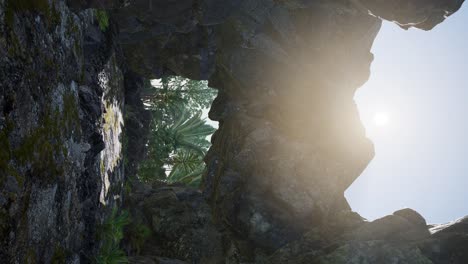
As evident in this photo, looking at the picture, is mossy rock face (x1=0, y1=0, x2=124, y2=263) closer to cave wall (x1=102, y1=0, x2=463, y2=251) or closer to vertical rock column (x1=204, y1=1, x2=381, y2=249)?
cave wall (x1=102, y1=0, x2=463, y2=251)

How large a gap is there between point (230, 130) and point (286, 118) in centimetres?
177

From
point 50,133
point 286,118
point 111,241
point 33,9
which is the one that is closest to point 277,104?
point 286,118

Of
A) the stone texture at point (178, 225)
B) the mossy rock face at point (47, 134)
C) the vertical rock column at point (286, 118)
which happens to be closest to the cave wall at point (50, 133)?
the mossy rock face at point (47, 134)

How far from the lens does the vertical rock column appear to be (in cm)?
1019

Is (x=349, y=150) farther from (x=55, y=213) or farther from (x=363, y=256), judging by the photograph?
(x=55, y=213)

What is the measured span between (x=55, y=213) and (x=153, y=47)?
7.17m

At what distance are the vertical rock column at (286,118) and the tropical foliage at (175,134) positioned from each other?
4.12 metres

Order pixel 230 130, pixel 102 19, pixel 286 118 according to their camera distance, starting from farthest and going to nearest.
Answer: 1. pixel 230 130
2. pixel 286 118
3. pixel 102 19

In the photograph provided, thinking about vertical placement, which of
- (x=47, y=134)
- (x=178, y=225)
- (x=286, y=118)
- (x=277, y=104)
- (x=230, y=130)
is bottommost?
(x=178, y=225)

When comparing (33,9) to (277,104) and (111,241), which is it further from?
(277,104)

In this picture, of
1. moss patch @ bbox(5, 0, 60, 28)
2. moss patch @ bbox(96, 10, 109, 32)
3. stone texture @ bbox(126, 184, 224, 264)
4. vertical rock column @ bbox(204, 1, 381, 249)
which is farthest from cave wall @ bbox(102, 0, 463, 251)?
moss patch @ bbox(5, 0, 60, 28)

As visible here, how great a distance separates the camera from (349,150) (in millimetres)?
11484

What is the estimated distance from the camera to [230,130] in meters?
11.6

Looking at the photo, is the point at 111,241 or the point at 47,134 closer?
the point at 47,134
